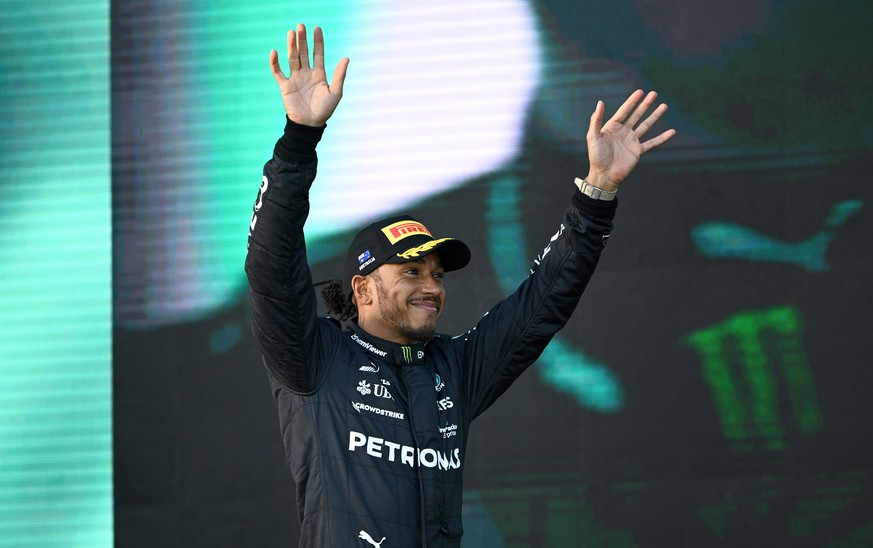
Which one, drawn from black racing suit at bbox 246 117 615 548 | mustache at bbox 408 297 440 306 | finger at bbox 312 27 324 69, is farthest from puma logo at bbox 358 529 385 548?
finger at bbox 312 27 324 69

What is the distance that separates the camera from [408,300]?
2.28 metres

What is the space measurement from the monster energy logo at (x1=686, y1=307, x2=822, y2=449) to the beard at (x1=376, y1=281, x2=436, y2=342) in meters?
1.38

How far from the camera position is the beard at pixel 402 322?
2248mm

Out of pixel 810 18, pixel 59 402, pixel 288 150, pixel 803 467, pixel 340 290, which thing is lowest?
pixel 803 467

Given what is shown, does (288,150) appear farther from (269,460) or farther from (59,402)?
(59,402)

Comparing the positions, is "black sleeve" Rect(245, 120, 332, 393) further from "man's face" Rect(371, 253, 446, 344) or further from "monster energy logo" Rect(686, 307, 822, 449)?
"monster energy logo" Rect(686, 307, 822, 449)

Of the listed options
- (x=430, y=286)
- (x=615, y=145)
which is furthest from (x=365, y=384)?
(x=615, y=145)

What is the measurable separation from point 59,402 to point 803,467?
2.27 meters

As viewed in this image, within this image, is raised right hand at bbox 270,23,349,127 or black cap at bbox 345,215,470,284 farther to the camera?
black cap at bbox 345,215,470,284

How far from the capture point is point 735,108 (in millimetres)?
3443

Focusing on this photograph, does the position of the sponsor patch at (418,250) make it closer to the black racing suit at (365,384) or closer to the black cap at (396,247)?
the black cap at (396,247)

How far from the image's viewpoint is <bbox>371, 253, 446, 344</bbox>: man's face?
2254 mm

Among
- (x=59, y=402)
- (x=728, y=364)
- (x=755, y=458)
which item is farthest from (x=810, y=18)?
(x=59, y=402)

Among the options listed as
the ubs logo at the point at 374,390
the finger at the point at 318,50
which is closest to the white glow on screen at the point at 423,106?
the ubs logo at the point at 374,390
